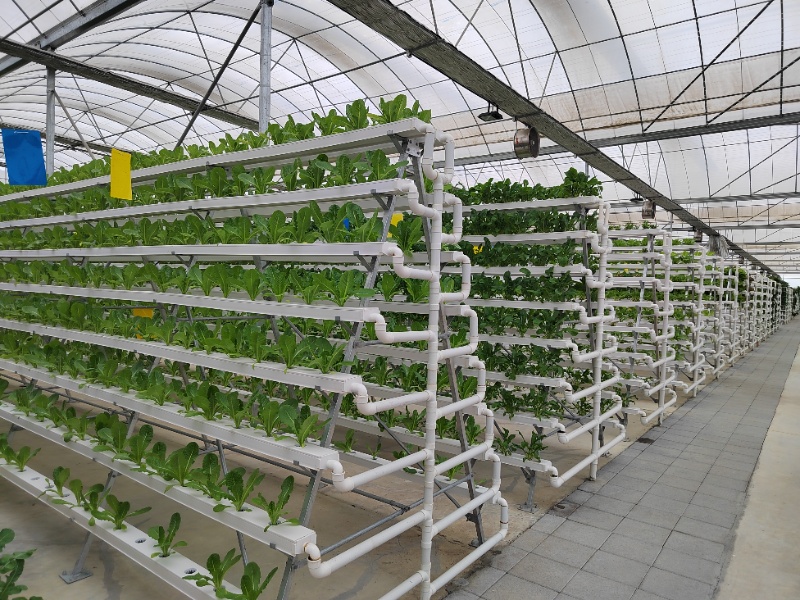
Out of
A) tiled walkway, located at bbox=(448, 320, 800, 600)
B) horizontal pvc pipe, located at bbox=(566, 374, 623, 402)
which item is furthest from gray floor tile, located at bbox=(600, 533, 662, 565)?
horizontal pvc pipe, located at bbox=(566, 374, 623, 402)

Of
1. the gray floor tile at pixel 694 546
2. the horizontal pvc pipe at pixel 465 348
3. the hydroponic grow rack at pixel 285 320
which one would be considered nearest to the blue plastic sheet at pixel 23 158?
the hydroponic grow rack at pixel 285 320

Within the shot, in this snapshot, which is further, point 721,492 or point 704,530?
point 721,492

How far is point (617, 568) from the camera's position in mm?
2885

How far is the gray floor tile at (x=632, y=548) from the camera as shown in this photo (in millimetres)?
3018

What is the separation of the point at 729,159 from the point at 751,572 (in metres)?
13.1

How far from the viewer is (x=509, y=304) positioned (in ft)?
12.4

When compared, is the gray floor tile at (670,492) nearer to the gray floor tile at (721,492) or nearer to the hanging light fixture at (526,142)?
the gray floor tile at (721,492)

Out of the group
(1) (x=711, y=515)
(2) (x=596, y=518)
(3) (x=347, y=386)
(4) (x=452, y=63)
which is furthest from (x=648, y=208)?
(3) (x=347, y=386)

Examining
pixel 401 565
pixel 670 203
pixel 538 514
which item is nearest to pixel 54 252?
pixel 401 565

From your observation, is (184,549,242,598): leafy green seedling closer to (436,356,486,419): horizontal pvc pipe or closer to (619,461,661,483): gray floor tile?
(436,356,486,419): horizontal pvc pipe

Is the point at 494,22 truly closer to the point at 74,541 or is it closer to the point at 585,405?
the point at 585,405

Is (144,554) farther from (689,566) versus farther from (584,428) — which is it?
(584,428)

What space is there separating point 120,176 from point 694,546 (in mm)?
3885

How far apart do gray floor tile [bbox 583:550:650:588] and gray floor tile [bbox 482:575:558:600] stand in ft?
1.23
